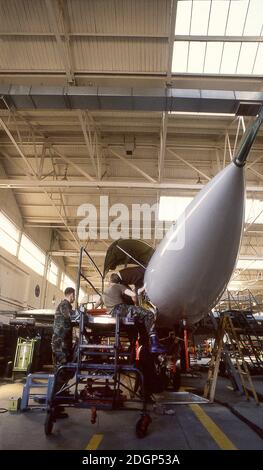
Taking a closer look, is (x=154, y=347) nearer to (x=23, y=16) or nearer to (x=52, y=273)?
(x=23, y=16)

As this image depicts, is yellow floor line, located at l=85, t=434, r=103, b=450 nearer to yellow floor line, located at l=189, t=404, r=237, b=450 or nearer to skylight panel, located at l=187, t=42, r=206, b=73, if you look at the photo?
yellow floor line, located at l=189, t=404, r=237, b=450

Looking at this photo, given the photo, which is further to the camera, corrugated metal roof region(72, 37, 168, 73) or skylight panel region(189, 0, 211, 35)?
corrugated metal roof region(72, 37, 168, 73)

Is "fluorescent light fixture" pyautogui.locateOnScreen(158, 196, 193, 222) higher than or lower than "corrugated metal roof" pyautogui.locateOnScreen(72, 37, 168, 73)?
lower

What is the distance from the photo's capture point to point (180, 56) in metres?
7.69

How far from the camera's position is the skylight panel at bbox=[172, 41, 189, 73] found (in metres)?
7.38

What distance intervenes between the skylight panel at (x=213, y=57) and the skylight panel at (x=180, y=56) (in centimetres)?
53

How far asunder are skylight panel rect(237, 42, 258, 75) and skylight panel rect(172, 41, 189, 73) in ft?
4.40

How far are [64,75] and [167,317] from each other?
22.9 ft

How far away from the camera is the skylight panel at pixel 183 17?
6.59 m

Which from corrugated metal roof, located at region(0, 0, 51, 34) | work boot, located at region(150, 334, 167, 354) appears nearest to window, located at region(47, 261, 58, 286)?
corrugated metal roof, located at region(0, 0, 51, 34)

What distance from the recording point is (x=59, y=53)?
25.1 ft

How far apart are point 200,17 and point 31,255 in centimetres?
1342
